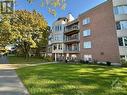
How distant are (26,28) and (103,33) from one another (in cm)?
1953

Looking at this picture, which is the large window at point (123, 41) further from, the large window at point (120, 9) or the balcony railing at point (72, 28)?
the balcony railing at point (72, 28)

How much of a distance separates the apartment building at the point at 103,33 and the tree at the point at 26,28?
9331mm

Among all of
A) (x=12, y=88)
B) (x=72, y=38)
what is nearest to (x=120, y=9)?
(x=72, y=38)

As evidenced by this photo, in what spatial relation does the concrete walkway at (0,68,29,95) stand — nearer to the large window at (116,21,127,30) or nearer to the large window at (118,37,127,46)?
the large window at (118,37,127,46)

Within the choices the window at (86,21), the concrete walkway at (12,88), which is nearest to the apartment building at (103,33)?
the window at (86,21)

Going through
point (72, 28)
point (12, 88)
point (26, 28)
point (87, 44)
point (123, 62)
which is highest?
point (72, 28)

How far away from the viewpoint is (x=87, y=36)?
4041cm

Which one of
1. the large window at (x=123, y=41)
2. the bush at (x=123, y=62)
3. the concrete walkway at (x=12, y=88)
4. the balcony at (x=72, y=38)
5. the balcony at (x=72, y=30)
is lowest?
the concrete walkway at (x=12, y=88)

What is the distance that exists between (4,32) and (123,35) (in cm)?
2496

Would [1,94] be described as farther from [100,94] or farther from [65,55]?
[65,55]

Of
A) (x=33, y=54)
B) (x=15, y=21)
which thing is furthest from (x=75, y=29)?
(x=33, y=54)

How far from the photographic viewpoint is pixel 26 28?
44125 mm

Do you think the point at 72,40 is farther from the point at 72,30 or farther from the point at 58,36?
the point at 58,36

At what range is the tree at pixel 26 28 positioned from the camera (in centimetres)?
4219
